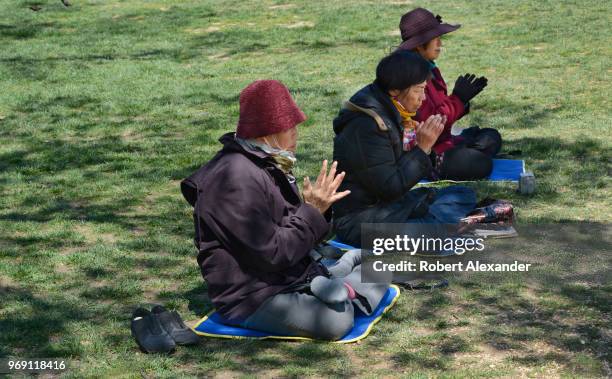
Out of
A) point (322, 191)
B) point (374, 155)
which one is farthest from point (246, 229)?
point (374, 155)

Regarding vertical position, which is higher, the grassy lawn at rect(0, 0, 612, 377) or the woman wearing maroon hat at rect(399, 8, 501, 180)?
the woman wearing maroon hat at rect(399, 8, 501, 180)

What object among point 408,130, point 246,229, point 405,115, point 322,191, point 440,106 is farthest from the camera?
point 440,106

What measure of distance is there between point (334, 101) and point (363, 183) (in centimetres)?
545

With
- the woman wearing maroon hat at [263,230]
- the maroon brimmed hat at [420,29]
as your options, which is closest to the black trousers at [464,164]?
the maroon brimmed hat at [420,29]

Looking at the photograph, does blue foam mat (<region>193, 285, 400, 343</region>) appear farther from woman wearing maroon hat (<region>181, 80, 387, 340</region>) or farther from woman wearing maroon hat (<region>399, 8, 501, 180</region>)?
woman wearing maroon hat (<region>399, 8, 501, 180</region>)

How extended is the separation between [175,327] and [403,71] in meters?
2.50

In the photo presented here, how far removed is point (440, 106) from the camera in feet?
28.9

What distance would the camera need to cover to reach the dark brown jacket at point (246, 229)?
5.64 metres

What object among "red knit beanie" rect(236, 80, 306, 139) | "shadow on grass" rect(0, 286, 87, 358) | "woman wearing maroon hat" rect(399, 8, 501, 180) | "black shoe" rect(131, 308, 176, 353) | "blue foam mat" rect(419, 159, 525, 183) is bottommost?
"blue foam mat" rect(419, 159, 525, 183)

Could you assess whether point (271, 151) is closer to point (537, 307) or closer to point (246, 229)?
point (246, 229)

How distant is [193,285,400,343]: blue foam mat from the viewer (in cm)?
589

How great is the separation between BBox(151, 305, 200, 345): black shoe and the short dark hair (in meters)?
2.34

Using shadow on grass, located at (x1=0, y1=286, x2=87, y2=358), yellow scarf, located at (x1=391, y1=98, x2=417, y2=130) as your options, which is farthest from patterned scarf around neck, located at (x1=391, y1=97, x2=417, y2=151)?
shadow on grass, located at (x1=0, y1=286, x2=87, y2=358)

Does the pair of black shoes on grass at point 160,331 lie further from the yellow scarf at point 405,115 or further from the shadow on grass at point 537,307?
the yellow scarf at point 405,115
